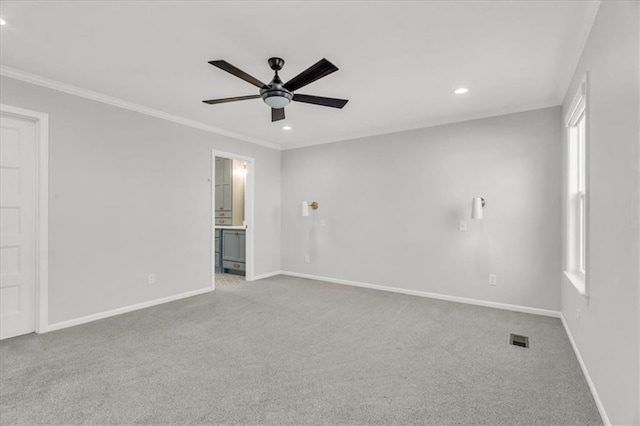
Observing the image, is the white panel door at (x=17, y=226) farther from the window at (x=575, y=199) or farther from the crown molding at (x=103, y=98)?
the window at (x=575, y=199)

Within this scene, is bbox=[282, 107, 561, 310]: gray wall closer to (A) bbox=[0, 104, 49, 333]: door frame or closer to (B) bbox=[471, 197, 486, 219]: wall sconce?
(B) bbox=[471, 197, 486, 219]: wall sconce

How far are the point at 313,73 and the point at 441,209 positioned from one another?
113 inches

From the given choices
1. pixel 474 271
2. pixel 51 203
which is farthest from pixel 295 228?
pixel 51 203

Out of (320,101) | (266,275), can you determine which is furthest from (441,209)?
(266,275)

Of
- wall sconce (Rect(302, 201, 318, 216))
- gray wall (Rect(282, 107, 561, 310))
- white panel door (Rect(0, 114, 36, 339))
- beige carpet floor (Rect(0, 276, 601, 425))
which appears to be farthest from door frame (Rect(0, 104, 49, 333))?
gray wall (Rect(282, 107, 561, 310))

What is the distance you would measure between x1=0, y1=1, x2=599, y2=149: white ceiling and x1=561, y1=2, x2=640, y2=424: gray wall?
1.60 feet

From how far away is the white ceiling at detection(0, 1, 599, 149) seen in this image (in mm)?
2041

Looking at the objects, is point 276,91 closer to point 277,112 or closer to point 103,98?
point 277,112

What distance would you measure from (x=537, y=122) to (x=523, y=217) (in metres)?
1.13

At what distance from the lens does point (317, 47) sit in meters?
2.46

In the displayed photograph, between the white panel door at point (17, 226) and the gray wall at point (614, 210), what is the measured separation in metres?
4.53

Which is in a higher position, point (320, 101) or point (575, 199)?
point (320, 101)

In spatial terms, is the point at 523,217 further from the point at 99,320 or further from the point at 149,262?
the point at 99,320

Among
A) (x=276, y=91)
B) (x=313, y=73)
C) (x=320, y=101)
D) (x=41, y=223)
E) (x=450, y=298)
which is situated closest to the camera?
(x=313, y=73)
